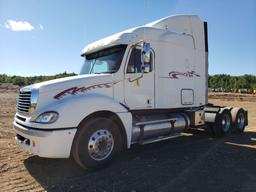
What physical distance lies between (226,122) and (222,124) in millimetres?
479

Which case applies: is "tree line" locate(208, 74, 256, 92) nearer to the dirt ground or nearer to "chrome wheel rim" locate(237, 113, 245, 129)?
"chrome wheel rim" locate(237, 113, 245, 129)

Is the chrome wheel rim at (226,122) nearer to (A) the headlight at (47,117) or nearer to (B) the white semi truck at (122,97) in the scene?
(B) the white semi truck at (122,97)

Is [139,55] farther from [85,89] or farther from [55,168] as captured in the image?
[55,168]

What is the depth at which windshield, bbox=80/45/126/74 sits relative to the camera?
6.79m

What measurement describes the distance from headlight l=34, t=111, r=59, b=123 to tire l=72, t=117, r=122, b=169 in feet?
1.97

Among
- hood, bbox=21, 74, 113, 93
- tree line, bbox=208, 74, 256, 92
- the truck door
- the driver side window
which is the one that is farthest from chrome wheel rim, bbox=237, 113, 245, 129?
tree line, bbox=208, 74, 256, 92

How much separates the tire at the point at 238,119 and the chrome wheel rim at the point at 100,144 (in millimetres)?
6607

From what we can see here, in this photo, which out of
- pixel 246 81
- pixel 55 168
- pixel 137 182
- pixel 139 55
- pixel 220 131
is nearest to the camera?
pixel 137 182

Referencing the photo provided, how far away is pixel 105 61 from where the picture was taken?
23.1ft

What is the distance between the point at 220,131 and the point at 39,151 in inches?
276

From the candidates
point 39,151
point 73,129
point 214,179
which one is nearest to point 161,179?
point 214,179

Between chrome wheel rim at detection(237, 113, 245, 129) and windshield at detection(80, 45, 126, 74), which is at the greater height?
windshield at detection(80, 45, 126, 74)

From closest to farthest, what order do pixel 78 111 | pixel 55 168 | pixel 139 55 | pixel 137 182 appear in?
pixel 137 182, pixel 78 111, pixel 55 168, pixel 139 55

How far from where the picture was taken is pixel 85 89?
6.14 m
